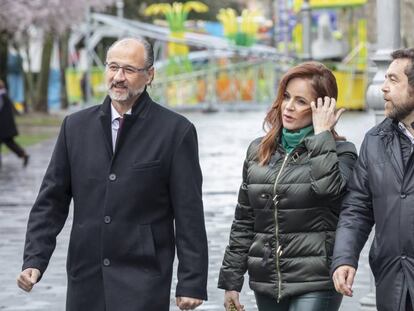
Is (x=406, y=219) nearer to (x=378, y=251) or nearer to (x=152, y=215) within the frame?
(x=378, y=251)

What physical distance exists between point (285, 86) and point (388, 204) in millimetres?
808

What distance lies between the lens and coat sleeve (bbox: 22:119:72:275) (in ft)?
19.7

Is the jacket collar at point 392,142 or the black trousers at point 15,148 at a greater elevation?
the jacket collar at point 392,142

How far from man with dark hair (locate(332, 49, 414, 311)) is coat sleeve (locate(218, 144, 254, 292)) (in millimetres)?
551

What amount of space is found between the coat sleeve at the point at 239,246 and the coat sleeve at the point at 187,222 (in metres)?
0.18

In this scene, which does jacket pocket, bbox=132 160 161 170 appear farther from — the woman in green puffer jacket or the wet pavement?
the wet pavement

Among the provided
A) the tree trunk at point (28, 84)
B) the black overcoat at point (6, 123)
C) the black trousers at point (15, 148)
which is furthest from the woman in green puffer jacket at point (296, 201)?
the tree trunk at point (28, 84)

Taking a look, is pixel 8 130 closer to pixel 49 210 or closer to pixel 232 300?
pixel 49 210

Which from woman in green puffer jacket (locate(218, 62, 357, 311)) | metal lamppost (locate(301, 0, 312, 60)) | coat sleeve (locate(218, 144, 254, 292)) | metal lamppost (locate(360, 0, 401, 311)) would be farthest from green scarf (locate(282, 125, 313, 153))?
metal lamppost (locate(301, 0, 312, 60))

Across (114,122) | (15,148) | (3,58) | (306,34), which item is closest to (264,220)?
(114,122)

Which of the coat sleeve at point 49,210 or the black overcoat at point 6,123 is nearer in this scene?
the coat sleeve at point 49,210

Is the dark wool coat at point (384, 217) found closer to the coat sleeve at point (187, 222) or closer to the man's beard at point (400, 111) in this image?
the man's beard at point (400, 111)

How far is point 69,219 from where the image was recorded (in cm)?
1648

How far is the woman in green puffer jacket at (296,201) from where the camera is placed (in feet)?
19.5
